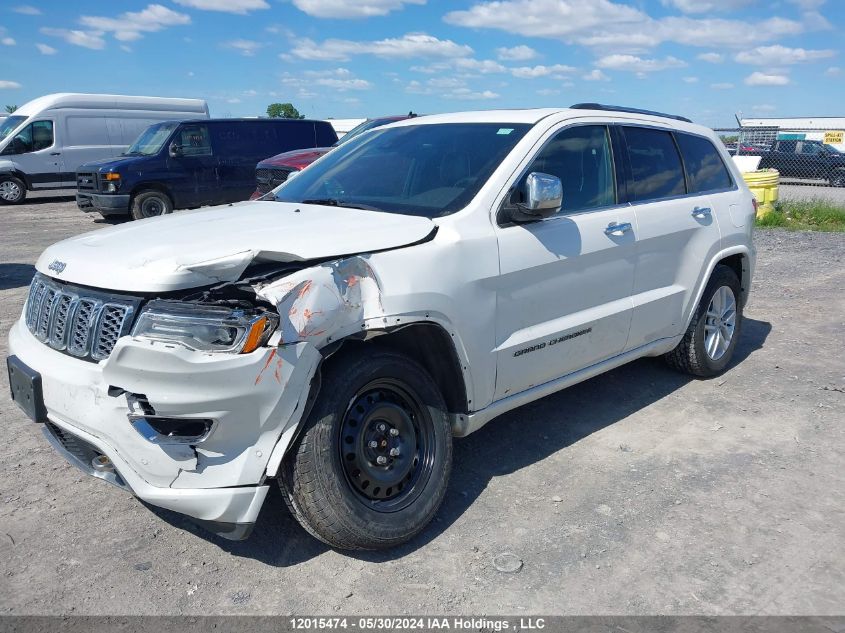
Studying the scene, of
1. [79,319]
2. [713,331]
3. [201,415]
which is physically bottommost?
[713,331]

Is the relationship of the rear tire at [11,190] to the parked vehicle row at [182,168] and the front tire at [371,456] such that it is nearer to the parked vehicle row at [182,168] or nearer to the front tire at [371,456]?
the parked vehicle row at [182,168]

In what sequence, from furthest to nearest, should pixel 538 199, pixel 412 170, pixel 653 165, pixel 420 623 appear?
pixel 653 165 → pixel 412 170 → pixel 538 199 → pixel 420 623

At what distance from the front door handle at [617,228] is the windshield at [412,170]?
0.75 m

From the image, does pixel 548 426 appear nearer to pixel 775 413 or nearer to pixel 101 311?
pixel 775 413

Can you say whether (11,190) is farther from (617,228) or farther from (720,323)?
(617,228)

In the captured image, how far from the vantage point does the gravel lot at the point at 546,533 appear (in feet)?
9.62

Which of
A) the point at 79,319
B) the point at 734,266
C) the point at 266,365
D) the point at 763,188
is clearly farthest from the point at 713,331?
the point at 763,188

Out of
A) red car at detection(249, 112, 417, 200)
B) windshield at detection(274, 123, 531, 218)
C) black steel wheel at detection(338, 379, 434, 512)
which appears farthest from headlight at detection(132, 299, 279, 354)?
red car at detection(249, 112, 417, 200)

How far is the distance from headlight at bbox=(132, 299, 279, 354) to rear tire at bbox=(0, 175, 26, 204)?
60.4 feet

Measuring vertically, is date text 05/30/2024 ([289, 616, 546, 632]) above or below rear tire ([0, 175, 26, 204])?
below

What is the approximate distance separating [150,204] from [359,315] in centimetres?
1251

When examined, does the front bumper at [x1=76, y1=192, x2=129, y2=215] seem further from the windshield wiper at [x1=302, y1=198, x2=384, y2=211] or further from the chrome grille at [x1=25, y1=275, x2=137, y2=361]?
the chrome grille at [x1=25, y1=275, x2=137, y2=361]

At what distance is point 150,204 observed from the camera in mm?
14195

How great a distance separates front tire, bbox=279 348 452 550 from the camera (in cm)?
290
